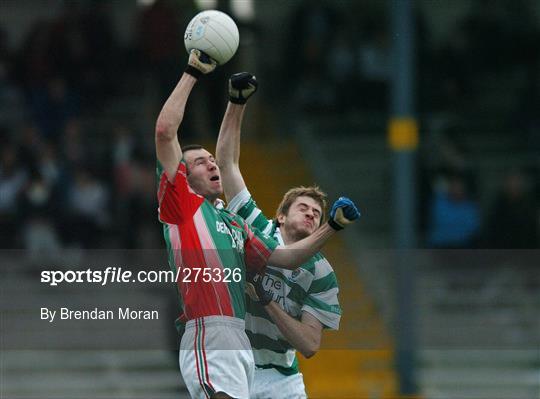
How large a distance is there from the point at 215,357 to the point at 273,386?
34.4 inches

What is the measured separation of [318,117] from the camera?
14141 mm

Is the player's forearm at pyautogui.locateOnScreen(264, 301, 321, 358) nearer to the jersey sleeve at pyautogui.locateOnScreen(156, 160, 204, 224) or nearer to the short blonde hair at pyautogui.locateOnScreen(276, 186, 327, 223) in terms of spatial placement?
the short blonde hair at pyautogui.locateOnScreen(276, 186, 327, 223)

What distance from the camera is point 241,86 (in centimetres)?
629

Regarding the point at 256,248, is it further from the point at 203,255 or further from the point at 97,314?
the point at 97,314

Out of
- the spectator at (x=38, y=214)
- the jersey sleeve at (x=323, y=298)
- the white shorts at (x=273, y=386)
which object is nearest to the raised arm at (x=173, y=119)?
the jersey sleeve at (x=323, y=298)

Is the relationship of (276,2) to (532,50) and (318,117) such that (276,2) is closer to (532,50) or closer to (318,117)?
(318,117)

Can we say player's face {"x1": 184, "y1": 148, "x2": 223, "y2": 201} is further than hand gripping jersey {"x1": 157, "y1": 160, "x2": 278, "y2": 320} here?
Yes

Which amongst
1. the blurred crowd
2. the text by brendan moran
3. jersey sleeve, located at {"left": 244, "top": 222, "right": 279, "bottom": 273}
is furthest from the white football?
the blurred crowd

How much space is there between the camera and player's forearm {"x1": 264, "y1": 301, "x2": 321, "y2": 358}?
6.30 meters

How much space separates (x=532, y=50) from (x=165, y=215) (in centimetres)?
912

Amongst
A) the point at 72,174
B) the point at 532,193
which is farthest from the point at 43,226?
the point at 532,193

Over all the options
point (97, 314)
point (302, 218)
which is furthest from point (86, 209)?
point (302, 218)

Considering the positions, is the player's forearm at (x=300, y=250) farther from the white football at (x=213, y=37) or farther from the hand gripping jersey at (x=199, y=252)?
the white football at (x=213, y=37)

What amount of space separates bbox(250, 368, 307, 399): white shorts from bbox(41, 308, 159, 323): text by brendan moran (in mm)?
2889
